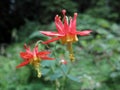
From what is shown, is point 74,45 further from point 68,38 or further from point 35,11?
point 68,38

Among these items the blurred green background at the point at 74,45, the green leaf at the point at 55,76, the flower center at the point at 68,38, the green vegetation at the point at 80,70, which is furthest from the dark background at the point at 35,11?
the flower center at the point at 68,38

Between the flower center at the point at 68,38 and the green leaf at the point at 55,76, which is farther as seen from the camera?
the green leaf at the point at 55,76

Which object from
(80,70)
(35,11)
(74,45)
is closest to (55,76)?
(80,70)

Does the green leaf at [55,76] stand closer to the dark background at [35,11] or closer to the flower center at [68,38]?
the flower center at [68,38]

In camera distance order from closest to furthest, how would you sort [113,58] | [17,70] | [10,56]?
[17,70] < [113,58] < [10,56]

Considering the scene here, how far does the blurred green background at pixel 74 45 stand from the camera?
12.8 feet

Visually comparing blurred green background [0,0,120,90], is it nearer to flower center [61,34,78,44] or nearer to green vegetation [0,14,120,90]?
green vegetation [0,14,120,90]

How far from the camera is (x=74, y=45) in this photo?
583 centimetres

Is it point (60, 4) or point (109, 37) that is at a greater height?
Result: point (60, 4)

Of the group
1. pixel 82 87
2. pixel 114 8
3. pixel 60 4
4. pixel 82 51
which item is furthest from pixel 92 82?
pixel 114 8

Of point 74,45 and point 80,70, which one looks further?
point 74,45

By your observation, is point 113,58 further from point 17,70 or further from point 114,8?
point 114,8

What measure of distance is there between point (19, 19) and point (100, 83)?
4.59m

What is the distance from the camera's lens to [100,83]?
410cm
